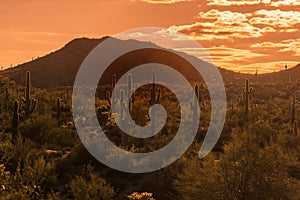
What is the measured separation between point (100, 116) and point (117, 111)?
163 cm

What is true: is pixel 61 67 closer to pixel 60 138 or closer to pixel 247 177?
pixel 60 138

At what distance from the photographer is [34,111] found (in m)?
37.4

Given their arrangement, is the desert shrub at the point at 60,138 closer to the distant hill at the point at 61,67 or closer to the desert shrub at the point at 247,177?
the desert shrub at the point at 247,177

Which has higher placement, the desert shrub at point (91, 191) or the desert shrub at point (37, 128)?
the desert shrub at point (37, 128)

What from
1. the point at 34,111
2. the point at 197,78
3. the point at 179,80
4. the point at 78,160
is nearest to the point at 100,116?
the point at 34,111

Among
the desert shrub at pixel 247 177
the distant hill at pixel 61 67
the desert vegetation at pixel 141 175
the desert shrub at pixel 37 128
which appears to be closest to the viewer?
the desert shrub at pixel 247 177

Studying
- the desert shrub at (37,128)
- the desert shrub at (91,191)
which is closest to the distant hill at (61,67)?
the desert shrub at (37,128)

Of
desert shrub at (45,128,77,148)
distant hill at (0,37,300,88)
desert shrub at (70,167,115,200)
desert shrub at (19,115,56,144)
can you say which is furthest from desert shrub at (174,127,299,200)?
distant hill at (0,37,300,88)

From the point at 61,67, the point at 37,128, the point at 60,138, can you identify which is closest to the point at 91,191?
the point at 60,138

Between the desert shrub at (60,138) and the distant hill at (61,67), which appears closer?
the desert shrub at (60,138)

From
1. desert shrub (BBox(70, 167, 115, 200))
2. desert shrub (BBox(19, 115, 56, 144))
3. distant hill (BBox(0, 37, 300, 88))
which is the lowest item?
desert shrub (BBox(70, 167, 115, 200))

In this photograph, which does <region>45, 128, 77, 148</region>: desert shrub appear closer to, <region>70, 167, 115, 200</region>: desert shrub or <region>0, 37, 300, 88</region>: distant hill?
<region>70, 167, 115, 200</region>: desert shrub

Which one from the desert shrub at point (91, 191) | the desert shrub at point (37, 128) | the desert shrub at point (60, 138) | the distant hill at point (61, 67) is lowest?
the desert shrub at point (91, 191)

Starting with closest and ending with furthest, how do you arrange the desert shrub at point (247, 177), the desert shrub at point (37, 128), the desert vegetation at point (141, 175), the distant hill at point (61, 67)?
the desert shrub at point (247, 177), the desert vegetation at point (141, 175), the desert shrub at point (37, 128), the distant hill at point (61, 67)
